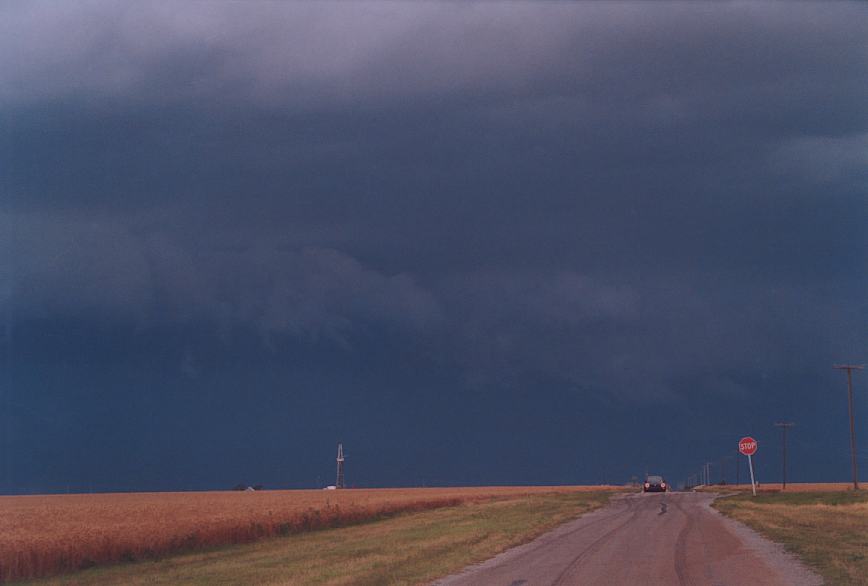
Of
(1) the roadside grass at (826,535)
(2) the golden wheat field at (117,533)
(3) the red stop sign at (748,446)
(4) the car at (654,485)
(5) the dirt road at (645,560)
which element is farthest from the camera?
(4) the car at (654,485)

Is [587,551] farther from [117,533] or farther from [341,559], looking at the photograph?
[117,533]

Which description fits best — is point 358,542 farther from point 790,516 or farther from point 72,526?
point 790,516

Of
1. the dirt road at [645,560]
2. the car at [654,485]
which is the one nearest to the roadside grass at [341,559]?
the dirt road at [645,560]

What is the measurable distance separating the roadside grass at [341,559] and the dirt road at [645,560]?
1222 millimetres

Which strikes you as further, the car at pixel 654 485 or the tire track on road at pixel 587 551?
the car at pixel 654 485

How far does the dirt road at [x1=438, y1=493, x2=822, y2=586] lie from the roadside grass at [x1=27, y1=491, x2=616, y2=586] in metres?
1.22

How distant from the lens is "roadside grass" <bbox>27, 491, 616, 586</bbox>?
80.7 feet

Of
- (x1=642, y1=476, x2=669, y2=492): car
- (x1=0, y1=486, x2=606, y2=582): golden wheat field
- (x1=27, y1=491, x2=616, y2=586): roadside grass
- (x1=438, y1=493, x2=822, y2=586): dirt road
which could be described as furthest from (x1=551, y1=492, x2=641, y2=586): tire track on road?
(x1=642, y1=476, x2=669, y2=492): car

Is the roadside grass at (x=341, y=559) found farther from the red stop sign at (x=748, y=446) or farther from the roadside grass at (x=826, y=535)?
the red stop sign at (x=748, y=446)

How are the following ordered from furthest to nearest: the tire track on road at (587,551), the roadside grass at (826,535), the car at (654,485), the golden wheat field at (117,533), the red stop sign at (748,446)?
the car at (654,485) < the red stop sign at (748,446) < the golden wheat field at (117,533) < the roadside grass at (826,535) < the tire track on road at (587,551)

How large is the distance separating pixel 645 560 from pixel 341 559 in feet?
30.0

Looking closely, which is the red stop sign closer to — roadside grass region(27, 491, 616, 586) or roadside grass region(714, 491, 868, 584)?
roadside grass region(714, 491, 868, 584)

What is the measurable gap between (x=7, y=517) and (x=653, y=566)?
43.5 metres

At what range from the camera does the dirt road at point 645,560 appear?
21.5 metres
